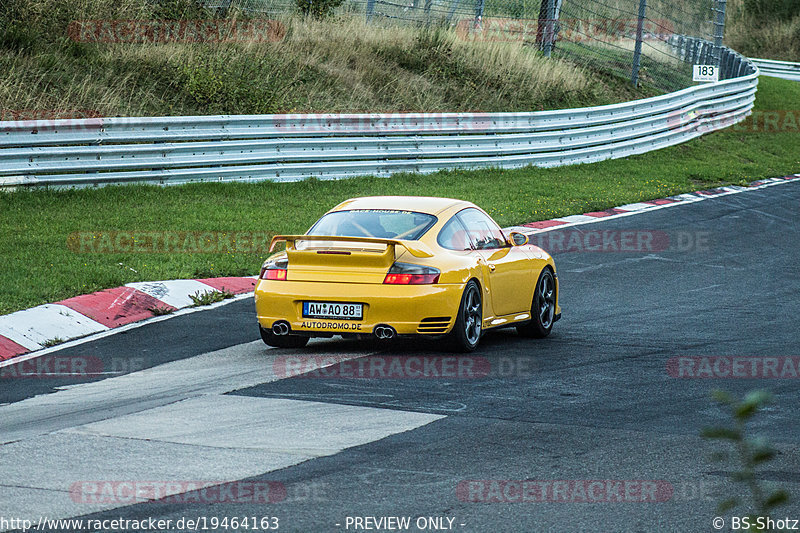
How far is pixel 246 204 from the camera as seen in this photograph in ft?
54.5

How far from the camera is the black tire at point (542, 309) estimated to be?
1041cm

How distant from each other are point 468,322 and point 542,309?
57.3 inches

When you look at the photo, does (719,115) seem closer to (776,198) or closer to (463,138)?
(776,198)

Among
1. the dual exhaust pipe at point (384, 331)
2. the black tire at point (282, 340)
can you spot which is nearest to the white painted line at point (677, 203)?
the black tire at point (282, 340)

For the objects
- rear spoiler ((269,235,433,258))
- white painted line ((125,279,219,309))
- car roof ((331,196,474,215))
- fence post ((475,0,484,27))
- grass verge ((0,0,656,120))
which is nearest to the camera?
rear spoiler ((269,235,433,258))

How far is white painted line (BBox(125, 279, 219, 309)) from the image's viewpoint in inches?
449

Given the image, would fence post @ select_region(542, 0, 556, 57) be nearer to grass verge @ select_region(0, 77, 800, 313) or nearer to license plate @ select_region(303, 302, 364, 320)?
grass verge @ select_region(0, 77, 800, 313)

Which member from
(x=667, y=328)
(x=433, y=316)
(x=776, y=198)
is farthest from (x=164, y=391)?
(x=776, y=198)

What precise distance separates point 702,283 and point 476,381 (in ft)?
19.8

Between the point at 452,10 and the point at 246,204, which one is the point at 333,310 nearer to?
the point at 246,204

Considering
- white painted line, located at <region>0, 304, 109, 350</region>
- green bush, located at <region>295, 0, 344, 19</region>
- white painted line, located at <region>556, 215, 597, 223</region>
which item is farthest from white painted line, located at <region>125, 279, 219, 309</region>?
green bush, located at <region>295, 0, 344, 19</region>

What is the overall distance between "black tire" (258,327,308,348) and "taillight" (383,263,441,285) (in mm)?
1127

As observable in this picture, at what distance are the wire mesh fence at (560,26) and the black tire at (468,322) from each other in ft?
55.7

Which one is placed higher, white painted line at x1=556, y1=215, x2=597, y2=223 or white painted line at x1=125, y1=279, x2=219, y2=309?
white painted line at x1=125, y1=279, x2=219, y2=309
